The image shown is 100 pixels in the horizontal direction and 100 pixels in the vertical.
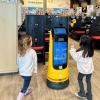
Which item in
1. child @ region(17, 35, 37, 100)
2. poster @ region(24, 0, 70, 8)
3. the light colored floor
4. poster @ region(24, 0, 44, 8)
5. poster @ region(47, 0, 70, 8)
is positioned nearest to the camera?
child @ region(17, 35, 37, 100)

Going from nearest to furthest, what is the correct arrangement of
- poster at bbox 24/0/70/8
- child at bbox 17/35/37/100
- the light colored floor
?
child at bbox 17/35/37/100
the light colored floor
poster at bbox 24/0/70/8

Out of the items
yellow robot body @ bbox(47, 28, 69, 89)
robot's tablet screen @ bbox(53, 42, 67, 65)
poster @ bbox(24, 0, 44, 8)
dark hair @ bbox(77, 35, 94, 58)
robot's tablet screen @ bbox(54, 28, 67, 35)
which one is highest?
poster @ bbox(24, 0, 44, 8)

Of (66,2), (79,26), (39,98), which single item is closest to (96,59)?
(39,98)

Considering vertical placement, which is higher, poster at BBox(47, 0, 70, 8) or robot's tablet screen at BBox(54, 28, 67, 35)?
poster at BBox(47, 0, 70, 8)

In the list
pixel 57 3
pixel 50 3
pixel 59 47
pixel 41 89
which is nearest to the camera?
pixel 59 47

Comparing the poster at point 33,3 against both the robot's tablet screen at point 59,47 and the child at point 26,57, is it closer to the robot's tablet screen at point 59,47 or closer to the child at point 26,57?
the robot's tablet screen at point 59,47

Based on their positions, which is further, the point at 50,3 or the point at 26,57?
the point at 50,3

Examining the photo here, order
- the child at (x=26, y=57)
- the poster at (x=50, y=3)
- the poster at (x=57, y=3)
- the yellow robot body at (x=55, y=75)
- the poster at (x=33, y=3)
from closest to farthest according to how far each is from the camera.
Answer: the child at (x=26, y=57) → the yellow robot body at (x=55, y=75) → the poster at (x=33, y=3) → the poster at (x=50, y=3) → the poster at (x=57, y=3)

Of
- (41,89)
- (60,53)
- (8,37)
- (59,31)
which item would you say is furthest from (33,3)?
(41,89)

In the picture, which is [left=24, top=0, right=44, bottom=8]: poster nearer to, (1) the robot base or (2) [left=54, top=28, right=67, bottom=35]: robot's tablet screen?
(2) [left=54, top=28, right=67, bottom=35]: robot's tablet screen

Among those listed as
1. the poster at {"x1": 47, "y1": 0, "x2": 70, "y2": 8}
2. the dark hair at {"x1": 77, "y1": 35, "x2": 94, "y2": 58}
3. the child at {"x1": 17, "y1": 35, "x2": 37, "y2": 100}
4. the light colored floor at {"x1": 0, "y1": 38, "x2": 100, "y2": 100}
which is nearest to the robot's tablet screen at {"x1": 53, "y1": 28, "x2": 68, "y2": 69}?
the light colored floor at {"x1": 0, "y1": 38, "x2": 100, "y2": 100}

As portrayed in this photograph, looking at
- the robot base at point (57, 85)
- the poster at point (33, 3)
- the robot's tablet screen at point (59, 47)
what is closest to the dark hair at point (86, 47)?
the robot's tablet screen at point (59, 47)

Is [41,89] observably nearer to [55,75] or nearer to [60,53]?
[55,75]

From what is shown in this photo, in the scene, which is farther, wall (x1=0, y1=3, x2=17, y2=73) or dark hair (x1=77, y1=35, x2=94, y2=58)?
wall (x1=0, y1=3, x2=17, y2=73)
